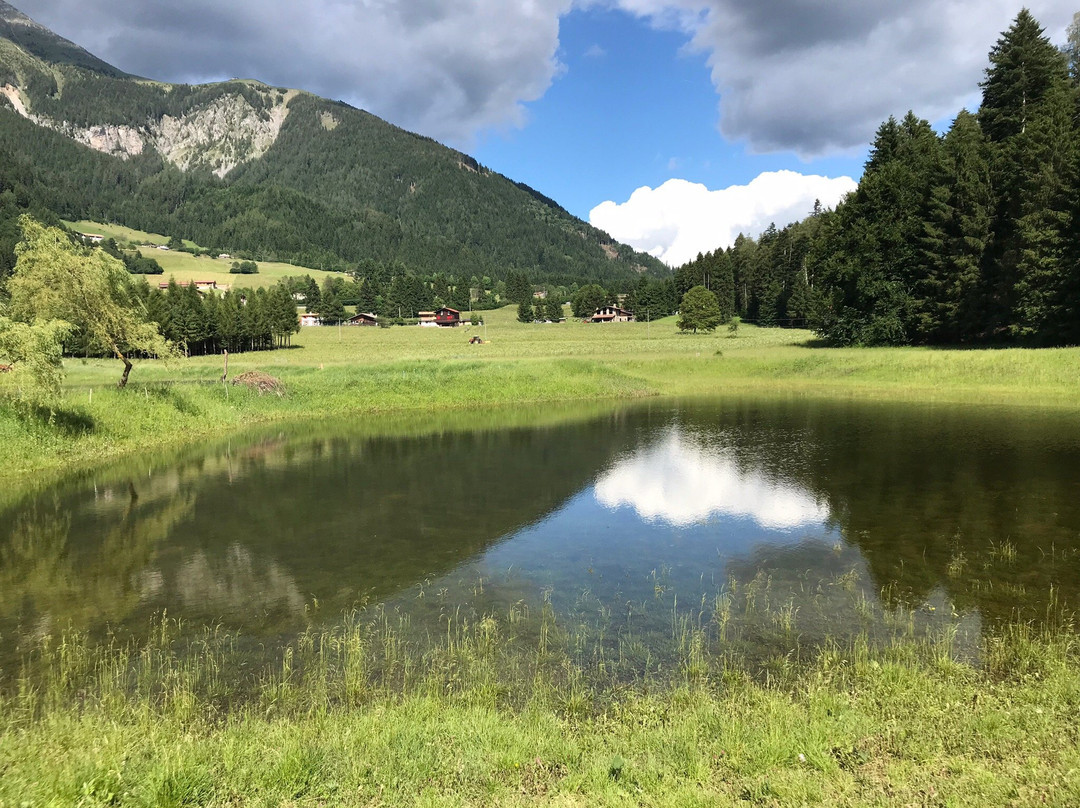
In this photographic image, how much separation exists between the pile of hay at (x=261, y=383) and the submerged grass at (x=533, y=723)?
36.8 m

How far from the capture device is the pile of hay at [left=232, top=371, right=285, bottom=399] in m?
46.8

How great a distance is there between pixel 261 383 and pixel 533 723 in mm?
44909

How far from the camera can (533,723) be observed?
8609mm

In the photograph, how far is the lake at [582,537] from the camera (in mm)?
13445

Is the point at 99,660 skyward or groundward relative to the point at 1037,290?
groundward

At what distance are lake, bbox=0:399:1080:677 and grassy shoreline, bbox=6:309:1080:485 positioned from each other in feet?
14.3

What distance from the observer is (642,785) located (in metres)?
6.94

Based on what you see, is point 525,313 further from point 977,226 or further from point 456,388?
point 977,226

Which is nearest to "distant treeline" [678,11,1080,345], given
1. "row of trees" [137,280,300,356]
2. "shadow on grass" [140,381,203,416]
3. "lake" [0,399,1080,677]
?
"lake" [0,399,1080,677]

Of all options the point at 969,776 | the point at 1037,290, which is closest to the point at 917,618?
the point at 969,776

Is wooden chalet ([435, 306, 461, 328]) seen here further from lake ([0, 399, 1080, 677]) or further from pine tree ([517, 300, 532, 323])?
lake ([0, 399, 1080, 677])

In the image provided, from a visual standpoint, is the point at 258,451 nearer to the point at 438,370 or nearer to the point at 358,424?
the point at 358,424

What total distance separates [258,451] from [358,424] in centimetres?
980

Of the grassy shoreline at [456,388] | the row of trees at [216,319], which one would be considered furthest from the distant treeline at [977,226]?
the row of trees at [216,319]
